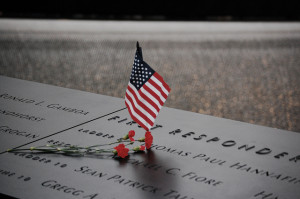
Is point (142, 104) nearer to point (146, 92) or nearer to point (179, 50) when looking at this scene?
point (146, 92)

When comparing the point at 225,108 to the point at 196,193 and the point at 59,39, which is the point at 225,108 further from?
the point at 59,39

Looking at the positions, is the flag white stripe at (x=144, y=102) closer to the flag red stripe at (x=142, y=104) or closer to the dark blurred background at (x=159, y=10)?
the flag red stripe at (x=142, y=104)

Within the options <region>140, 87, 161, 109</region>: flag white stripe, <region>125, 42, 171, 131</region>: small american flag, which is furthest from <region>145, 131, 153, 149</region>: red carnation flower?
<region>140, 87, 161, 109</region>: flag white stripe

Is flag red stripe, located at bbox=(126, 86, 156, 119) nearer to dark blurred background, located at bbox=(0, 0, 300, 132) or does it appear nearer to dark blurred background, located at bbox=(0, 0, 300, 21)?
dark blurred background, located at bbox=(0, 0, 300, 132)

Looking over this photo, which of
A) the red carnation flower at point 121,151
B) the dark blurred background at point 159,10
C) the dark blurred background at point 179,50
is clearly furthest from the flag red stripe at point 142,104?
the dark blurred background at point 159,10

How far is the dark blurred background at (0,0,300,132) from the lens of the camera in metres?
5.71

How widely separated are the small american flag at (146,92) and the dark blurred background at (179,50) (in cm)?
236

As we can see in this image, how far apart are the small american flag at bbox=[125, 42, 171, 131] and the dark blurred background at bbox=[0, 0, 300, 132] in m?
2.36

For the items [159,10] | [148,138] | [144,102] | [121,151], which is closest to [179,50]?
[159,10]

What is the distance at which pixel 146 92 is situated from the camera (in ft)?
9.23

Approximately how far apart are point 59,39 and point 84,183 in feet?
21.9

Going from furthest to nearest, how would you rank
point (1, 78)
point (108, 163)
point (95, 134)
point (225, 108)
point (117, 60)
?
1. point (117, 60)
2. point (225, 108)
3. point (1, 78)
4. point (95, 134)
5. point (108, 163)

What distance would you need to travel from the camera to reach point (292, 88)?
6012 millimetres

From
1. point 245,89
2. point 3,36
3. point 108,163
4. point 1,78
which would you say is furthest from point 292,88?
point 3,36
